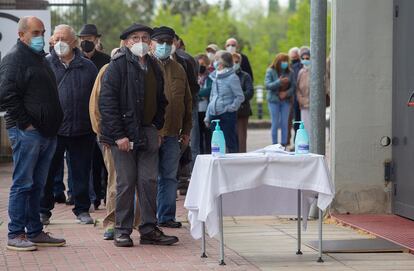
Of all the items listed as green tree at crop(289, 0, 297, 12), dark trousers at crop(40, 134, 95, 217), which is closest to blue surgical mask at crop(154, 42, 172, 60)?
dark trousers at crop(40, 134, 95, 217)

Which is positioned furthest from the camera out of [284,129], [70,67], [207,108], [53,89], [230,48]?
[284,129]

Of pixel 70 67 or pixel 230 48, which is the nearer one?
pixel 70 67

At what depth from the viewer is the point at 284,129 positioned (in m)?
20.7

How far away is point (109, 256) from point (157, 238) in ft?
2.37

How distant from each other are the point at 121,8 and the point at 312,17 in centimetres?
6598

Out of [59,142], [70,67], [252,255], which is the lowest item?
[252,255]

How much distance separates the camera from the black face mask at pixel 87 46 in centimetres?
1309

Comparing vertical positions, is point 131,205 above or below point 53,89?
below

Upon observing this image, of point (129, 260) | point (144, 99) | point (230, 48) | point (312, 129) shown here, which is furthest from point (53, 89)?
point (230, 48)

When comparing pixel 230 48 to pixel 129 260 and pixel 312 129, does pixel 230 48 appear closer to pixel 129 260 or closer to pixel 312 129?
pixel 312 129

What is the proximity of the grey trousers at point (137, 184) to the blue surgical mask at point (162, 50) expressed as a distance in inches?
44.9

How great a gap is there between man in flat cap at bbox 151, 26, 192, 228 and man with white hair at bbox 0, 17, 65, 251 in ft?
4.75

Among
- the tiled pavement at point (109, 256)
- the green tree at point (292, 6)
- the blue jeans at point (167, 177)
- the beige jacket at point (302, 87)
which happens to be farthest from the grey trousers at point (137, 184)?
the green tree at point (292, 6)

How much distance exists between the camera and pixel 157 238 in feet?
33.5
